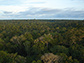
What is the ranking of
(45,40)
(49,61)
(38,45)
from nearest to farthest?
(49,61), (38,45), (45,40)

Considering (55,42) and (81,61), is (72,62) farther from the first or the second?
(55,42)

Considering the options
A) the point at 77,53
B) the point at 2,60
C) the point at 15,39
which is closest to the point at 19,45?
the point at 15,39

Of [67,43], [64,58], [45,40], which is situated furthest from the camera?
[67,43]

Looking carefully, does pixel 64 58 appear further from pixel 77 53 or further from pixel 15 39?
pixel 15 39

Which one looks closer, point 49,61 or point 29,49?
point 49,61

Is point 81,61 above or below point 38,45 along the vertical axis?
below

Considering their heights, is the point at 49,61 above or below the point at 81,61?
above

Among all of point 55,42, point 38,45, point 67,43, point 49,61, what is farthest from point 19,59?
point 67,43

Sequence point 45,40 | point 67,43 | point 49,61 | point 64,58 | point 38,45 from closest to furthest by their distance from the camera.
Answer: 1. point 49,61
2. point 64,58
3. point 38,45
4. point 45,40
5. point 67,43

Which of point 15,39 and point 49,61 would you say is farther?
point 15,39
